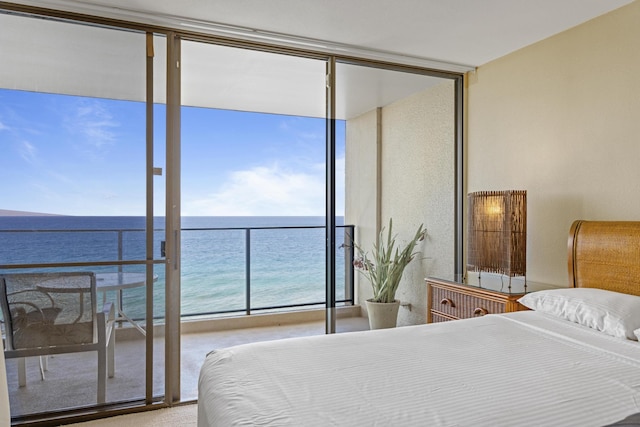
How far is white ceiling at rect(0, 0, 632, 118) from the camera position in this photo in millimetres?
2609

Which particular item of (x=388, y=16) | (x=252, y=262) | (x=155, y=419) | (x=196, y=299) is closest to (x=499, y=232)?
(x=388, y=16)

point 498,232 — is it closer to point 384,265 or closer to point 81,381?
point 384,265

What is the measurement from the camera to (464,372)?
1.60 metres

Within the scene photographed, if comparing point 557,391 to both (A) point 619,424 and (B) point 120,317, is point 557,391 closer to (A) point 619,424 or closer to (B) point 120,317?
(A) point 619,424

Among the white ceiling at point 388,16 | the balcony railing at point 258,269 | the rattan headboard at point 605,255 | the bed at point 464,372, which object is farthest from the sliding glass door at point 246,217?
the bed at point 464,372

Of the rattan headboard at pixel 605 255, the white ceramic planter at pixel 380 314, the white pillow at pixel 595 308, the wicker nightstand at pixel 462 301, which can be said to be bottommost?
the white ceramic planter at pixel 380 314

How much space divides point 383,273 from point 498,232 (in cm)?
95

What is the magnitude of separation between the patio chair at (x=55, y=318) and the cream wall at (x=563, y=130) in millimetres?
2845

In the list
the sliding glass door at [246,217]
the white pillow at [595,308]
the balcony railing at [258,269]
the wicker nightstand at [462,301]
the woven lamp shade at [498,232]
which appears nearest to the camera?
the white pillow at [595,308]

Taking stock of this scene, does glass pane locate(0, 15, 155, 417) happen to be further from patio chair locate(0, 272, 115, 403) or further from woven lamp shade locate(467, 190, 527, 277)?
woven lamp shade locate(467, 190, 527, 277)

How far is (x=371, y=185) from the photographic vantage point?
3.62m

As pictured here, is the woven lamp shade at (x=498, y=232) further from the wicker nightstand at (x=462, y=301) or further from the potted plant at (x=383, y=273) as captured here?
Answer: the potted plant at (x=383, y=273)

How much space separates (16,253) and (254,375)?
5.92 ft

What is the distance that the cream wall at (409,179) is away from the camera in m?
3.58
